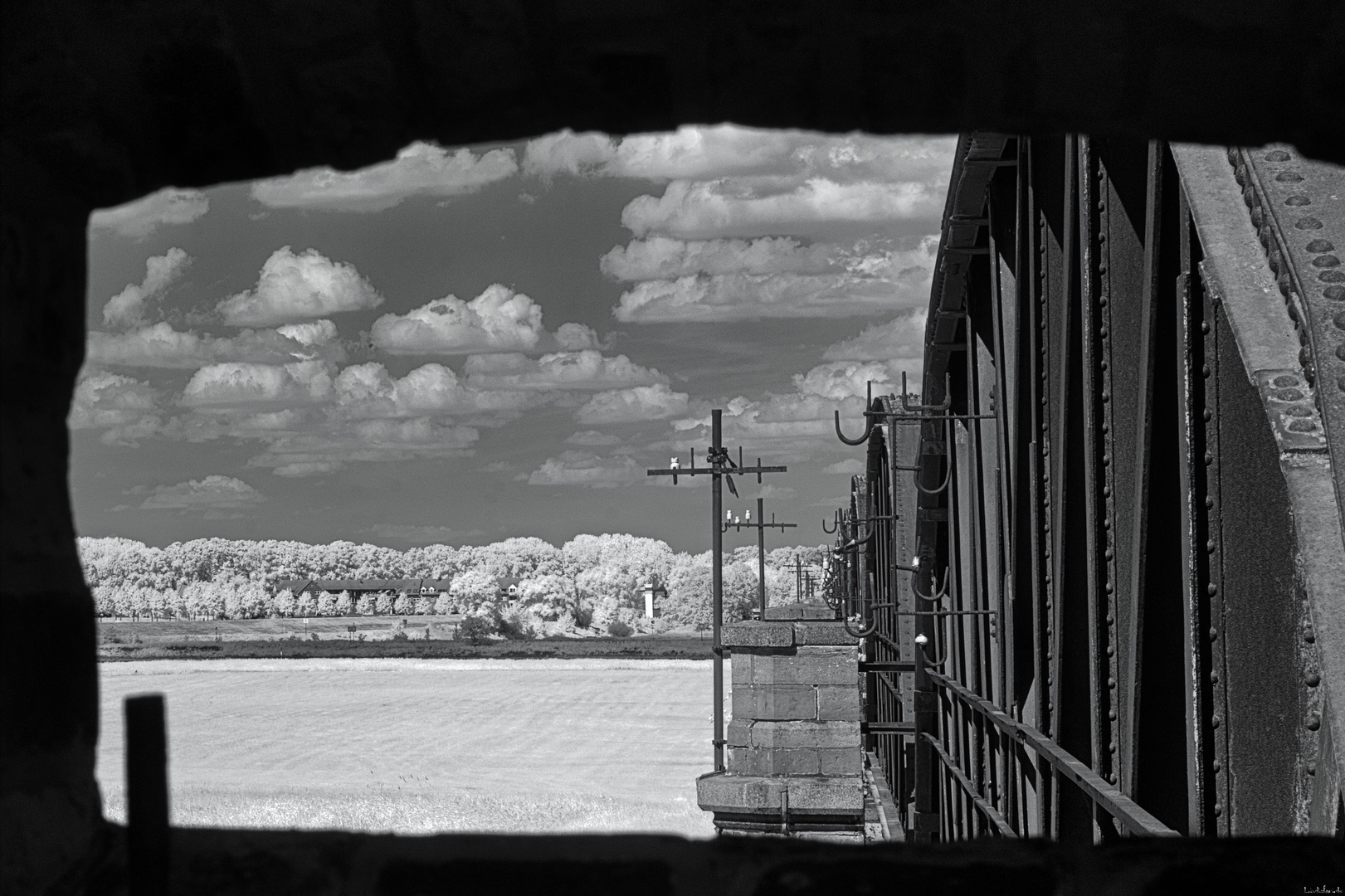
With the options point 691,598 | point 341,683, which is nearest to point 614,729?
point 341,683

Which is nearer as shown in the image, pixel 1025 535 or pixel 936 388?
pixel 1025 535

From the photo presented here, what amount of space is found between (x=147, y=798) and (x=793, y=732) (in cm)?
1098

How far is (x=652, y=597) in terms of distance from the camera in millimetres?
157000

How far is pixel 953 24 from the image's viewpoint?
2080 millimetres

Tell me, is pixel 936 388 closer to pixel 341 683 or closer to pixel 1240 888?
pixel 1240 888

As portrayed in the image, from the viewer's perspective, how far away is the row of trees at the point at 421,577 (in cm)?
13475

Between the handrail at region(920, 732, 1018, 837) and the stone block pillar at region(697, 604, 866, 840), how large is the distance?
931 mm

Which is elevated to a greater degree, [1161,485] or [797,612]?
[1161,485]

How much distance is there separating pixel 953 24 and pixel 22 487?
165 centimetres

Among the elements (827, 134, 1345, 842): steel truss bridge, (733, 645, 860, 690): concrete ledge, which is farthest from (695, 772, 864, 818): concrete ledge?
(827, 134, 1345, 842): steel truss bridge

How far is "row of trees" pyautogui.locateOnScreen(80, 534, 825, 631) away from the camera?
134750 mm

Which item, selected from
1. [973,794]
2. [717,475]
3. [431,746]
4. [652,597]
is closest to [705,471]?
[717,475]

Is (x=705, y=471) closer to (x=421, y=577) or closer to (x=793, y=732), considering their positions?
(x=793, y=732)

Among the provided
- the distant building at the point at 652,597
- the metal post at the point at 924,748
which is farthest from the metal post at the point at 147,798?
the distant building at the point at 652,597
